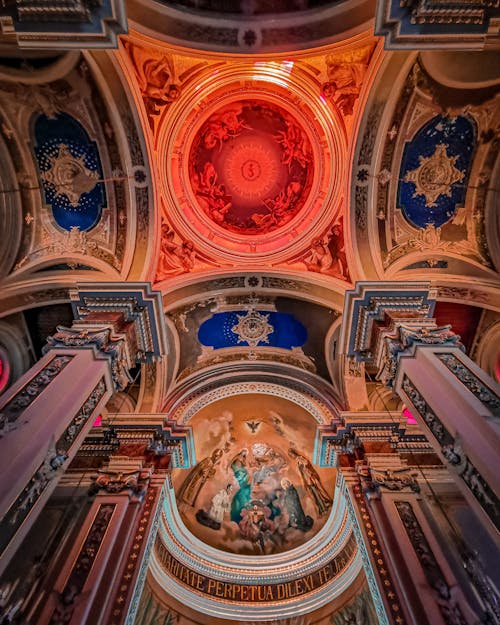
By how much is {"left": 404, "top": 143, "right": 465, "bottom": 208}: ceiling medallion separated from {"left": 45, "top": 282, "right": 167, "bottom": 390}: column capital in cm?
630

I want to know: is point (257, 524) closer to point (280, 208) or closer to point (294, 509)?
point (294, 509)

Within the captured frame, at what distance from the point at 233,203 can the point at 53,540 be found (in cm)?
849

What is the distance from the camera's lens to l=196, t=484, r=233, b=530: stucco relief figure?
11305 millimetres

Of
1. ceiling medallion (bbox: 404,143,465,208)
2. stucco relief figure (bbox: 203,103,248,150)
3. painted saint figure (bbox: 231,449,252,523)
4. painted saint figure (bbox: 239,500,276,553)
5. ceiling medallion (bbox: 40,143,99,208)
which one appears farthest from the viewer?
painted saint figure (bbox: 231,449,252,523)

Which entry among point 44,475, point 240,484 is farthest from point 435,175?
point 240,484

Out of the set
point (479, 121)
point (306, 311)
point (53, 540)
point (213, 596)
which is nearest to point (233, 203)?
point (306, 311)

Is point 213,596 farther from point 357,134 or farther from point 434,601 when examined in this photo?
point 357,134

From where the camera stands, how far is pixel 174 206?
9.24 metres

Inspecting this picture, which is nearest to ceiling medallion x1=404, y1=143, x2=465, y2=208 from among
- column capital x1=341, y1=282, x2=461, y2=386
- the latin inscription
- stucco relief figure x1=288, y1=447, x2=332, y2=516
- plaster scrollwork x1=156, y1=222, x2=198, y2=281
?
column capital x1=341, y1=282, x2=461, y2=386

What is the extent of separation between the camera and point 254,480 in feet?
39.3

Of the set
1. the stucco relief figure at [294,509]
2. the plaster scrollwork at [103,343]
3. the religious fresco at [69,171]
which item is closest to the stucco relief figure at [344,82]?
the religious fresco at [69,171]

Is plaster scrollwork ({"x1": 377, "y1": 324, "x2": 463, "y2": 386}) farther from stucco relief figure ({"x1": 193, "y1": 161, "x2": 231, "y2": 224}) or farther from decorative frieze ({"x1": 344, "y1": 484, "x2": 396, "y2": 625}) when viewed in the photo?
stucco relief figure ({"x1": 193, "y1": 161, "x2": 231, "y2": 224})

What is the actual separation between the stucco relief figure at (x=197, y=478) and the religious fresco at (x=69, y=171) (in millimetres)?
7901

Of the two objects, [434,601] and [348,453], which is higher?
[348,453]
